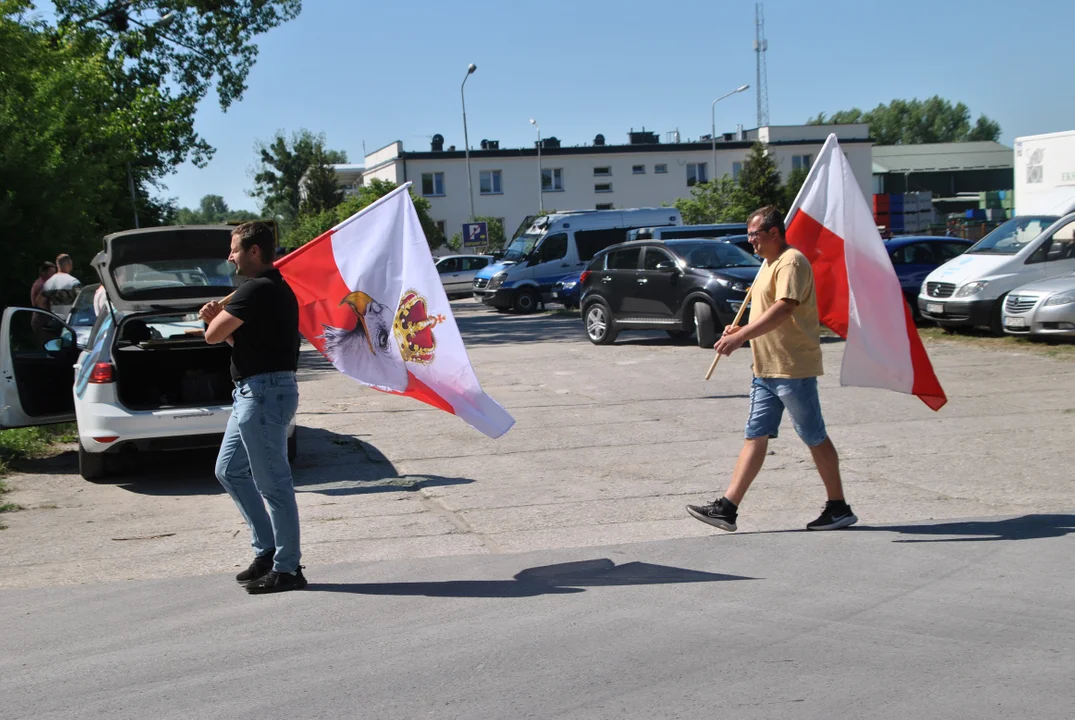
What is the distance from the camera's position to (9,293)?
685 inches

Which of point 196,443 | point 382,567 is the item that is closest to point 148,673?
point 382,567

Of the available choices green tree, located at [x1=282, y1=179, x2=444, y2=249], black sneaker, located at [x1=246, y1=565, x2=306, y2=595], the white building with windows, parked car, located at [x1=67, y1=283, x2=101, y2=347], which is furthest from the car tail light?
the white building with windows

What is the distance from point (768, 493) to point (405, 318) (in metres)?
3.06

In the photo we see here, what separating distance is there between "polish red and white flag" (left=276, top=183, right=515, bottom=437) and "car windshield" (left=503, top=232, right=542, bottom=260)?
25.2 metres

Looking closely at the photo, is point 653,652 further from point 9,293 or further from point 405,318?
point 9,293

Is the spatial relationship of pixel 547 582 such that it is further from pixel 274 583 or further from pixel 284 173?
pixel 284 173

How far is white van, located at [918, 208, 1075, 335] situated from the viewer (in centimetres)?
1769

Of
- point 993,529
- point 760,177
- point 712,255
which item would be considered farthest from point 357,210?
point 993,529

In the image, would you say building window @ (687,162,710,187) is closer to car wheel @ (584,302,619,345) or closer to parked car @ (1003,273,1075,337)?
car wheel @ (584,302,619,345)

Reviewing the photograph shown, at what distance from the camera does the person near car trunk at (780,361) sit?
6402 mm

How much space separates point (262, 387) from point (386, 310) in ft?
4.50

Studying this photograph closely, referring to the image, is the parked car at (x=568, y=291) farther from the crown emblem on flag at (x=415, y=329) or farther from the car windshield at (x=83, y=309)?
the crown emblem on flag at (x=415, y=329)

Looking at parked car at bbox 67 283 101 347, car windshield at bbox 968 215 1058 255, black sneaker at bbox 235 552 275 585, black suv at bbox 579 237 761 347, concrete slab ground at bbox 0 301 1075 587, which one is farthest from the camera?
car windshield at bbox 968 215 1058 255

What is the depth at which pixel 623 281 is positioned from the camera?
19469 millimetres
